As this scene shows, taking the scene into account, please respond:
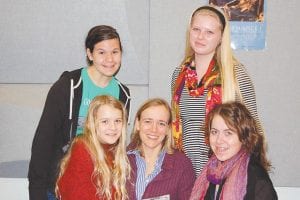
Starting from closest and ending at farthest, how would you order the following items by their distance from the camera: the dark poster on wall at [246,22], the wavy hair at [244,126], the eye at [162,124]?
the wavy hair at [244,126], the eye at [162,124], the dark poster on wall at [246,22]

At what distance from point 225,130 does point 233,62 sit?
35cm

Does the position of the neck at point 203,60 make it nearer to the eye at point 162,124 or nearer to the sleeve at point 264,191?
the eye at point 162,124

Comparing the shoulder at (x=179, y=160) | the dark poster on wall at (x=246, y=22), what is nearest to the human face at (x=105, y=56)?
the shoulder at (x=179, y=160)

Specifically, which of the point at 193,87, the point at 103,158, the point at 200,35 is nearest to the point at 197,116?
the point at 193,87

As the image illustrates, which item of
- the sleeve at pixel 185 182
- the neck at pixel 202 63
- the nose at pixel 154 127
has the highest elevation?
the neck at pixel 202 63

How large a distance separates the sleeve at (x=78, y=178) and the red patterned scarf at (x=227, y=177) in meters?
0.46

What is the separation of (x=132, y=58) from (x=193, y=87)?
1.97ft

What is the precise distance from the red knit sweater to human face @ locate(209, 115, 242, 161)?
53 cm

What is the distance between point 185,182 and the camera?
1.98 m

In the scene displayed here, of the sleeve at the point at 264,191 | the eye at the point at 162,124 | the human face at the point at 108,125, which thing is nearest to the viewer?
the sleeve at the point at 264,191

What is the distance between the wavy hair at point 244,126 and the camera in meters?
1.78

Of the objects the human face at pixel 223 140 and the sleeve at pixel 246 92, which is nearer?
the human face at pixel 223 140

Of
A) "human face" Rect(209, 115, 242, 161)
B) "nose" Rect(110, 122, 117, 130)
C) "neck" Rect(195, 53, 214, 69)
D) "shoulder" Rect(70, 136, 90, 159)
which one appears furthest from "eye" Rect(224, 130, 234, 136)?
"shoulder" Rect(70, 136, 90, 159)

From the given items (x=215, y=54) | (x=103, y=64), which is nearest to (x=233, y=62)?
(x=215, y=54)
